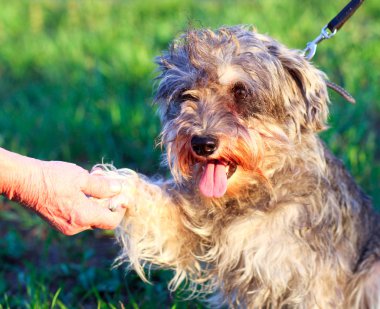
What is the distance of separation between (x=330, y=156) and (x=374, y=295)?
2.48 feet

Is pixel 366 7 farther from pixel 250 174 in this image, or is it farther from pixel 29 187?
pixel 29 187

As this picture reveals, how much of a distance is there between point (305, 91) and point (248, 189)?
0.55 m

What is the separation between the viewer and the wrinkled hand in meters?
3.18

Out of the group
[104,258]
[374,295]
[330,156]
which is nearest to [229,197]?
[330,156]

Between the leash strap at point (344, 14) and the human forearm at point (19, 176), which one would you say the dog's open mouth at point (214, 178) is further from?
the leash strap at point (344, 14)

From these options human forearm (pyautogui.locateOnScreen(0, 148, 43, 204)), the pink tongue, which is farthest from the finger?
the pink tongue

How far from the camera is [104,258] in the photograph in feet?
16.2

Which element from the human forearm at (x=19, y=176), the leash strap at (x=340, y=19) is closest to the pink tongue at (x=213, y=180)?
the human forearm at (x=19, y=176)

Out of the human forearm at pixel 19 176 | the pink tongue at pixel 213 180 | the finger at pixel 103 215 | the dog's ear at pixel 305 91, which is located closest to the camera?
the human forearm at pixel 19 176

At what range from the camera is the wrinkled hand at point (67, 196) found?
3.18 meters

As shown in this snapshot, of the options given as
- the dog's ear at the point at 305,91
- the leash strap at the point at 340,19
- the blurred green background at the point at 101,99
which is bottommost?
the blurred green background at the point at 101,99

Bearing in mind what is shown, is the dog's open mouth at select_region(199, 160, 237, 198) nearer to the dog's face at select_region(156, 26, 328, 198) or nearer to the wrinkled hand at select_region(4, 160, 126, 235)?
the dog's face at select_region(156, 26, 328, 198)

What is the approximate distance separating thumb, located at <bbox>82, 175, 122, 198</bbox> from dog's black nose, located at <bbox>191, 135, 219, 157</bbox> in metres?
0.44

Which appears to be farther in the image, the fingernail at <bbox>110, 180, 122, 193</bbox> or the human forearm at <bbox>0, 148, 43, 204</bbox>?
the fingernail at <bbox>110, 180, 122, 193</bbox>
